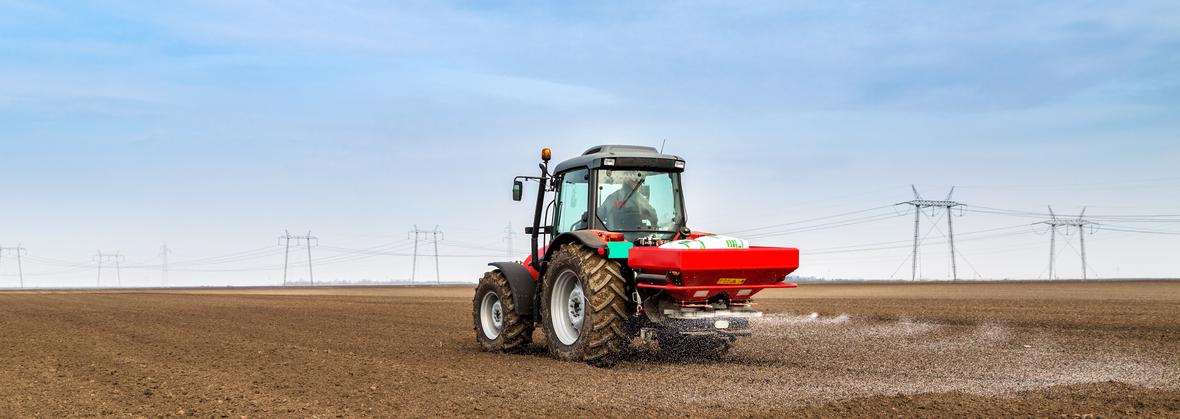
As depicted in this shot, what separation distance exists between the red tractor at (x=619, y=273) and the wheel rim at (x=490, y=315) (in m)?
0.01

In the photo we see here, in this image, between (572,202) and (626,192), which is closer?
(626,192)

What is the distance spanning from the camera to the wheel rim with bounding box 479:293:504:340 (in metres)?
13.3

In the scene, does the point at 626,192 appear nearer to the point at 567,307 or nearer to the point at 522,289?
the point at 567,307

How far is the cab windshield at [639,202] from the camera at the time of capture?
462 inches

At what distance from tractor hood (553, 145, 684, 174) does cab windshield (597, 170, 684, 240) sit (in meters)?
0.14

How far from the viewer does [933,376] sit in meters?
10.1

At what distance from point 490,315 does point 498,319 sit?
1.32 ft

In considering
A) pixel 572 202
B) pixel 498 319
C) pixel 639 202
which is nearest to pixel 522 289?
pixel 498 319

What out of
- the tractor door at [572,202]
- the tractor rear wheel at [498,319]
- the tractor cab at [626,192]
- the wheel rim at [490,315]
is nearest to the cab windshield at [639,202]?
the tractor cab at [626,192]

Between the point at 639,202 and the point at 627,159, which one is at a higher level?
the point at 627,159

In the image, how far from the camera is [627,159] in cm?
1173

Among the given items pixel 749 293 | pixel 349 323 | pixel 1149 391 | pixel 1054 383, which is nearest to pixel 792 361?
pixel 749 293

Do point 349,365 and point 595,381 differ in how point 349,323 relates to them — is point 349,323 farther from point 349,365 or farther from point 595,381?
point 595,381

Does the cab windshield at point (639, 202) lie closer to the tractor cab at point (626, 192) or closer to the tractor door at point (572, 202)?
the tractor cab at point (626, 192)
